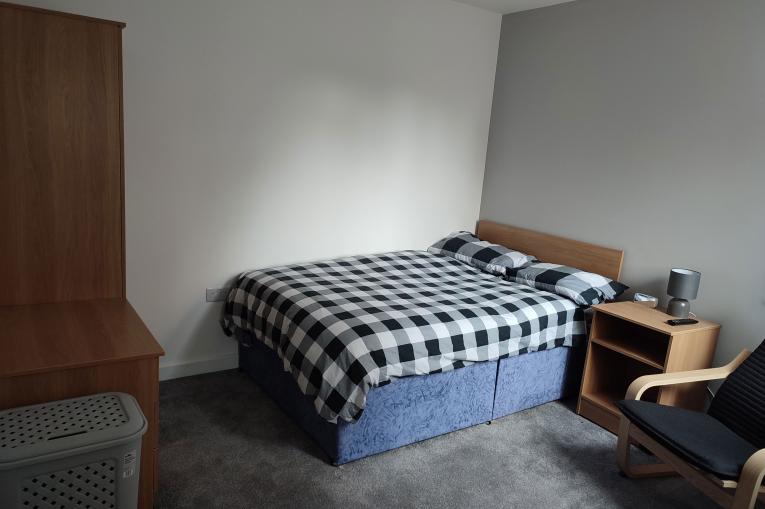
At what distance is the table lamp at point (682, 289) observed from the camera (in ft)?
9.61

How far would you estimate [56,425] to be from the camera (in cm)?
169

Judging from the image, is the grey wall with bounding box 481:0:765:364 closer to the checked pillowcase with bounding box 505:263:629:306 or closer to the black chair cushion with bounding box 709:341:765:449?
the checked pillowcase with bounding box 505:263:629:306

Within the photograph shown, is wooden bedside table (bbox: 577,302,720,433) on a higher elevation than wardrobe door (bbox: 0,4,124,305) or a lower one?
lower

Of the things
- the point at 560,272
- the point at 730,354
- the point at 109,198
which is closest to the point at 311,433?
the point at 109,198

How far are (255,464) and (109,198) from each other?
1343 mm

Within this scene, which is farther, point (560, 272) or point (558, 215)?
point (558, 215)

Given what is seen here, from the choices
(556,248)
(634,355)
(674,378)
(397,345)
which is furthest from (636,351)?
(397,345)

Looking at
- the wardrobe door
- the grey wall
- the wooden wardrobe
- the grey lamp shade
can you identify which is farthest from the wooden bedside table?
the wardrobe door

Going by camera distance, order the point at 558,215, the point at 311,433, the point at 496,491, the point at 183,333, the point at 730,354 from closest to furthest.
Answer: the point at 496,491 → the point at 311,433 → the point at 730,354 → the point at 183,333 → the point at 558,215

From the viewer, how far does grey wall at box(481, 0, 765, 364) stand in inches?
115

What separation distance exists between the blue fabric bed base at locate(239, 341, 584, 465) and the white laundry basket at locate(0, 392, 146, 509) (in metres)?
0.94

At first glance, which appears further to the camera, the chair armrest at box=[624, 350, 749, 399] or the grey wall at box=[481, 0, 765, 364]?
the grey wall at box=[481, 0, 765, 364]

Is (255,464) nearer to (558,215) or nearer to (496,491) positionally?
(496,491)

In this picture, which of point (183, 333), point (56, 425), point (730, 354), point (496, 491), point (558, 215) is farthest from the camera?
point (558, 215)
